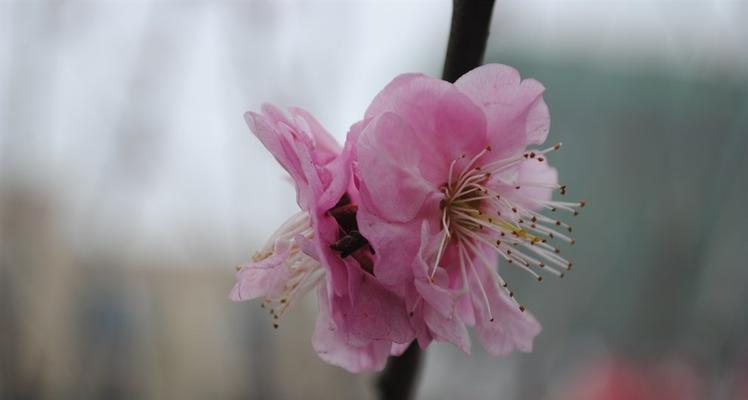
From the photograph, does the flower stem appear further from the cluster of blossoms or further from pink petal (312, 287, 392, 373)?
pink petal (312, 287, 392, 373)

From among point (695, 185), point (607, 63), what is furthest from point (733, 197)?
point (607, 63)

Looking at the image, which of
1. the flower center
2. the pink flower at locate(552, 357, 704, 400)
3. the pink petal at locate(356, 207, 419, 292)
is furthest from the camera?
the pink flower at locate(552, 357, 704, 400)

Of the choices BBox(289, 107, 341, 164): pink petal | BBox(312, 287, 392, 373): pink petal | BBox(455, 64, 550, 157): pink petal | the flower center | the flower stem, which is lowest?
BBox(312, 287, 392, 373): pink petal

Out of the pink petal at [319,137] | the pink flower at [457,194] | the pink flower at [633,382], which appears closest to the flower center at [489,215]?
the pink flower at [457,194]

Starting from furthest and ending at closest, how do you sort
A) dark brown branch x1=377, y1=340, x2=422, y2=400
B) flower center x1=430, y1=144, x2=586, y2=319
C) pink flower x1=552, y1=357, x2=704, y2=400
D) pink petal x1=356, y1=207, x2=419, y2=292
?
pink flower x1=552, y1=357, x2=704, y2=400 → dark brown branch x1=377, y1=340, x2=422, y2=400 → flower center x1=430, y1=144, x2=586, y2=319 → pink petal x1=356, y1=207, x2=419, y2=292

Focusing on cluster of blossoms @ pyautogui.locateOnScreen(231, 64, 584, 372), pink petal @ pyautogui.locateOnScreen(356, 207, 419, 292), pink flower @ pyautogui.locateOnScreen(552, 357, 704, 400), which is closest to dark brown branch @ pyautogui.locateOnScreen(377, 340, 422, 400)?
cluster of blossoms @ pyautogui.locateOnScreen(231, 64, 584, 372)

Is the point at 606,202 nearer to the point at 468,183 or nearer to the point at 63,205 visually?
the point at 63,205

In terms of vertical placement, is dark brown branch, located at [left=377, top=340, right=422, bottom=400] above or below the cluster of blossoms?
below

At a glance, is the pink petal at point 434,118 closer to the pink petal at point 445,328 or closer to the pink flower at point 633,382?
the pink petal at point 445,328
